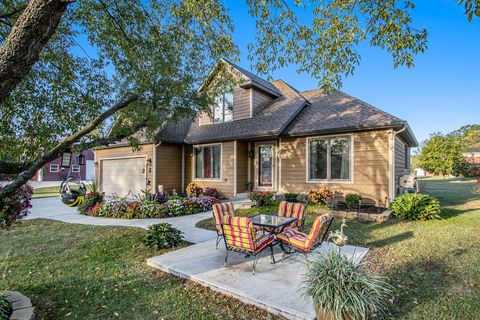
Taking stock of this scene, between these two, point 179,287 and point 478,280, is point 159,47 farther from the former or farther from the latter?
point 478,280

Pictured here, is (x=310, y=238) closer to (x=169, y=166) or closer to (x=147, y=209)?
(x=147, y=209)

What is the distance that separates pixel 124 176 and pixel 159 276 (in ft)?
38.0

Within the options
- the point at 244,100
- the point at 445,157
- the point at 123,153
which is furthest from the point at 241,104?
the point at 445,157

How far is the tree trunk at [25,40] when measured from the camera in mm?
2254

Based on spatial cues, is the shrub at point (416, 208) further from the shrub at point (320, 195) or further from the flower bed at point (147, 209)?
the flower bed at point (147, 209)

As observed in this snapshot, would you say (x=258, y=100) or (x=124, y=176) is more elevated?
(x=258, y=100)

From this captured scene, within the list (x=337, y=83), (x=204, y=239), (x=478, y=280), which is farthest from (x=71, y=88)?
(x=478, y=280)

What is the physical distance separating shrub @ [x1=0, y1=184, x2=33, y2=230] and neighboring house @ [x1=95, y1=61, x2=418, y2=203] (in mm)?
7028

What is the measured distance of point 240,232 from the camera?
4305mm

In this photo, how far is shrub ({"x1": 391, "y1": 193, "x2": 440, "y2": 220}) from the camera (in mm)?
8117

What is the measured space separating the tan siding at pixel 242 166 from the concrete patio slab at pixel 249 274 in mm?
6557

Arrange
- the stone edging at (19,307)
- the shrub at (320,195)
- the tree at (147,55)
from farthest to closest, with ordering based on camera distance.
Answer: the shrub at (320,195), the tree at (147,55), the stone edging at (19,307)

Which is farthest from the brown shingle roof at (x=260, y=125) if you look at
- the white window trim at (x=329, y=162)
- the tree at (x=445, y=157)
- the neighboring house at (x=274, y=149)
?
the tree at (x=445, y=157)

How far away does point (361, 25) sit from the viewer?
14.6 feet
